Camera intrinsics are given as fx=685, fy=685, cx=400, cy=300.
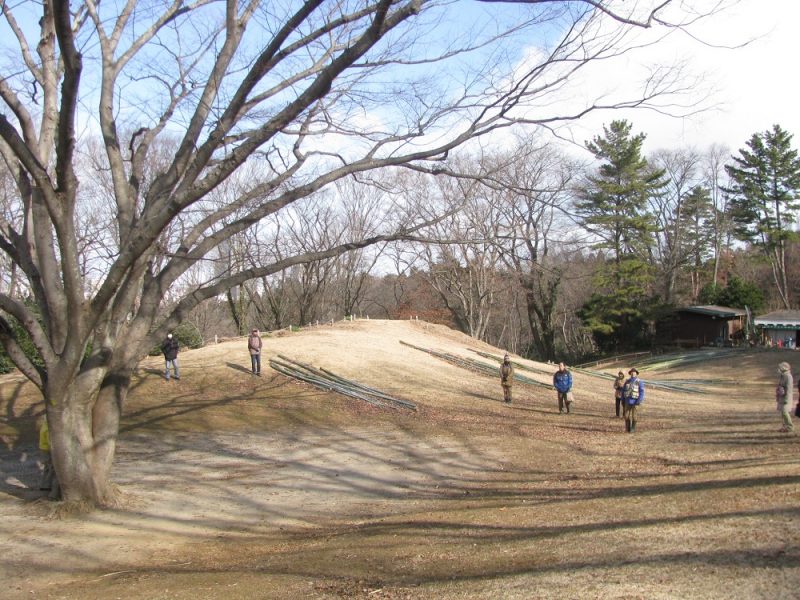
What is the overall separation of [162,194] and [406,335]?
1149 inches

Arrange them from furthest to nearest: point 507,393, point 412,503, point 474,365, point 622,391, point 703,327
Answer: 1. point 703,327
2. point 474,365
3. point 507,393
4. point 622,391
5. point 412,503

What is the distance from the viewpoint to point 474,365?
1203 inches

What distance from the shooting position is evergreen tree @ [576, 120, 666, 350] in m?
50.6

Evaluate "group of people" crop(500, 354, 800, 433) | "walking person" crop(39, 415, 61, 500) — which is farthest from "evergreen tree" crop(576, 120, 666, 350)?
"walking person" crop(39, 415, 61, 500)

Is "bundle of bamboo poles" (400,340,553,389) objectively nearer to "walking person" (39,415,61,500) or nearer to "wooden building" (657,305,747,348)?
"walking person" (39,415,61,500)

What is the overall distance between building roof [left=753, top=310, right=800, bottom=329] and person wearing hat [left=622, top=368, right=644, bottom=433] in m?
36.3

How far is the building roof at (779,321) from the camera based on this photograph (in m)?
46.7

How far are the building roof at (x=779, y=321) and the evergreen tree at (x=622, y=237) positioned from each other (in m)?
7.79

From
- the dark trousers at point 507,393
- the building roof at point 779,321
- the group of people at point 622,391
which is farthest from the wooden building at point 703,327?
the dark trousers at point 507,393

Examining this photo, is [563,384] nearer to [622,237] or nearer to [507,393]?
[507,393]

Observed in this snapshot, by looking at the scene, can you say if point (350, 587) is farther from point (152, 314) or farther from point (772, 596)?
point (152, 314)

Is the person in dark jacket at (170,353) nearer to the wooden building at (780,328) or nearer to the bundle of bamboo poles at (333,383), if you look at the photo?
the bundle of bamboo poles at (333,383)

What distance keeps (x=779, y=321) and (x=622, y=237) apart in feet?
39.8

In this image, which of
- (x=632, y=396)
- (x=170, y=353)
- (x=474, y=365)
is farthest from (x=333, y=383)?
(x=632, y=396)
